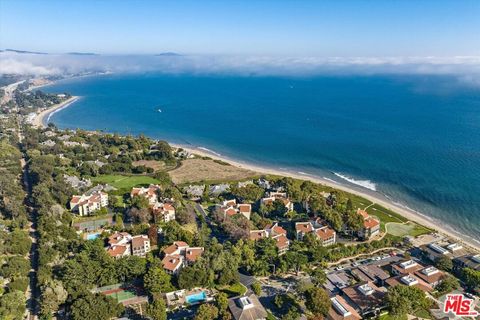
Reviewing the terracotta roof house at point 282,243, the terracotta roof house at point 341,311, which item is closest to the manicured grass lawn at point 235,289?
the terracotta roof house at point 282,243

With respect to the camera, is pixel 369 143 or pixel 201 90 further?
pixel 201 90

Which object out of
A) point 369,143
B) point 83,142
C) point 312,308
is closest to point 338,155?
point 369,143

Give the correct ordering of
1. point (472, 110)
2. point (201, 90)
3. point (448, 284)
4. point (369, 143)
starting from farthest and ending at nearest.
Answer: point (201, 90), point (472, 110), point (369, 143), point (448, 284)

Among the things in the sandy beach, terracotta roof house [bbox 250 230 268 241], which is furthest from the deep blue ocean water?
terracotta roof house [bbox 250 230 268 241]

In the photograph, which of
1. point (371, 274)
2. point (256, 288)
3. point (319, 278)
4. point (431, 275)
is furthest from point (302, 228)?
point (431, 275)

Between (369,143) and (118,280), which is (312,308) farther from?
(369,143)

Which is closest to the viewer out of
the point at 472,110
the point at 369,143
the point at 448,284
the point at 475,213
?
the point at 448,284

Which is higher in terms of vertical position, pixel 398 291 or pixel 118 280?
pixel 398 291

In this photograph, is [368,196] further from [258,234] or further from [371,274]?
[258,234]

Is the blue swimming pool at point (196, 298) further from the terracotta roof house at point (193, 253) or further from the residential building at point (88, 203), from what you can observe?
the residential building at point (88, 203)
